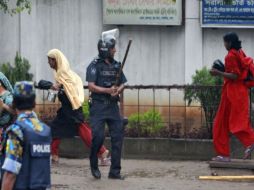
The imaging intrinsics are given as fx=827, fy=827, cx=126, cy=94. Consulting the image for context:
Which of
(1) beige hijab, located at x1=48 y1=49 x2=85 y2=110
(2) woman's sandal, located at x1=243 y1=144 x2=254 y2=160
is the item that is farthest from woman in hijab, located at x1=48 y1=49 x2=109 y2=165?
(2) woman's sandal, located at x1=243 y1=144 x2=254 y2=160

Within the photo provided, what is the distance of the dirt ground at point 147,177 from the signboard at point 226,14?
2.98m

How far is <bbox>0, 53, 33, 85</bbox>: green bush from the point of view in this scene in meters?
14.0

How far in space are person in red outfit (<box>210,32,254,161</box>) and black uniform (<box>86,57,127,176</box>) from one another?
4.99 feet

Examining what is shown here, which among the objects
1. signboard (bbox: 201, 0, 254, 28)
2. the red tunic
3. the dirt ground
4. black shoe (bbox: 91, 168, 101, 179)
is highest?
signboard (bbox: 201, 0, 254, 28)

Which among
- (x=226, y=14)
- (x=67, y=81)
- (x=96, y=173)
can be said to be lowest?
(x=96, y=173)

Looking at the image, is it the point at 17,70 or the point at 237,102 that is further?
the point at 17,70

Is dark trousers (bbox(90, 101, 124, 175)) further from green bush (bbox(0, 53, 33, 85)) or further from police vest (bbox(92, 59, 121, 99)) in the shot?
green bush (bbox(0, 53, 33, 85))

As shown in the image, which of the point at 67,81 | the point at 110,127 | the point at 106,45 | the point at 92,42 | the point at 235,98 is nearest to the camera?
the point at 106,45

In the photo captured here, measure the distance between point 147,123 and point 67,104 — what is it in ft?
5.64

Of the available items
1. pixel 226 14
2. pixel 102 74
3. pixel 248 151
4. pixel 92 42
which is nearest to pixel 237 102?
pixel 248 151

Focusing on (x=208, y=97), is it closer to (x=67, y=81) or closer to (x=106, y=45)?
(x=67, y=81)

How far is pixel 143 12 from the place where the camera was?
14.0m

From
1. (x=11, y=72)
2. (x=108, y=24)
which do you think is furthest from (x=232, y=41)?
(x=11, y=72)

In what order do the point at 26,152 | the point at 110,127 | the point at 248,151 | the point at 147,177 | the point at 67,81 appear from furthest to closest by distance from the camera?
the point at 67,81, the point at 248,151, the point at 147,177, the point at 110,127, the point at 26,152
